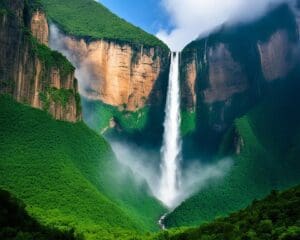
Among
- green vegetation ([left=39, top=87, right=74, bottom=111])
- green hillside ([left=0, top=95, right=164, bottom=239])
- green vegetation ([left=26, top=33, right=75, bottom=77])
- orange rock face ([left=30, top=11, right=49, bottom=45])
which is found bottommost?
green hillside ([left=0, top=95, right=164, bottom=239])

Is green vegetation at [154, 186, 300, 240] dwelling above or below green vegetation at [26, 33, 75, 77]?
below

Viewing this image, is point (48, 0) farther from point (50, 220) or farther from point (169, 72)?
point (50, 220)

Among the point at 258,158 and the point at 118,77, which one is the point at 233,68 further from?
the point at 258,158

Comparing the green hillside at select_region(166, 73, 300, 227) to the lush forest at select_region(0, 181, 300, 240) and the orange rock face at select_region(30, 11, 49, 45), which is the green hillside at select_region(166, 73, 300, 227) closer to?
the orange rock face at select_region(30, 11, 49, 45)

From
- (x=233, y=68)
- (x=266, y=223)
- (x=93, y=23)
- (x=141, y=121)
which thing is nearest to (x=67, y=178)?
(x=266, y=223)

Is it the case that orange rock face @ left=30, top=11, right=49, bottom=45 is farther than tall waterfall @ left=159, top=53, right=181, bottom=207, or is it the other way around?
tall waterfall @ left=159, top=53, right=181, bottom=207

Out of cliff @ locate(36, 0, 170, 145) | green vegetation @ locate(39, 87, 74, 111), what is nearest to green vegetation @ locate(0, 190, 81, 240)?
green vegetation @ locate(39, 87, 74, 111)

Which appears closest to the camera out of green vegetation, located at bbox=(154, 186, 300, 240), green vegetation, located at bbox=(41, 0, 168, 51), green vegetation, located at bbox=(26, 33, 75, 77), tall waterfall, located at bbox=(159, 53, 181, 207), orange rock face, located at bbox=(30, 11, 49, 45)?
green vegetation, located at bbox=(154, 186, 300, 240)
